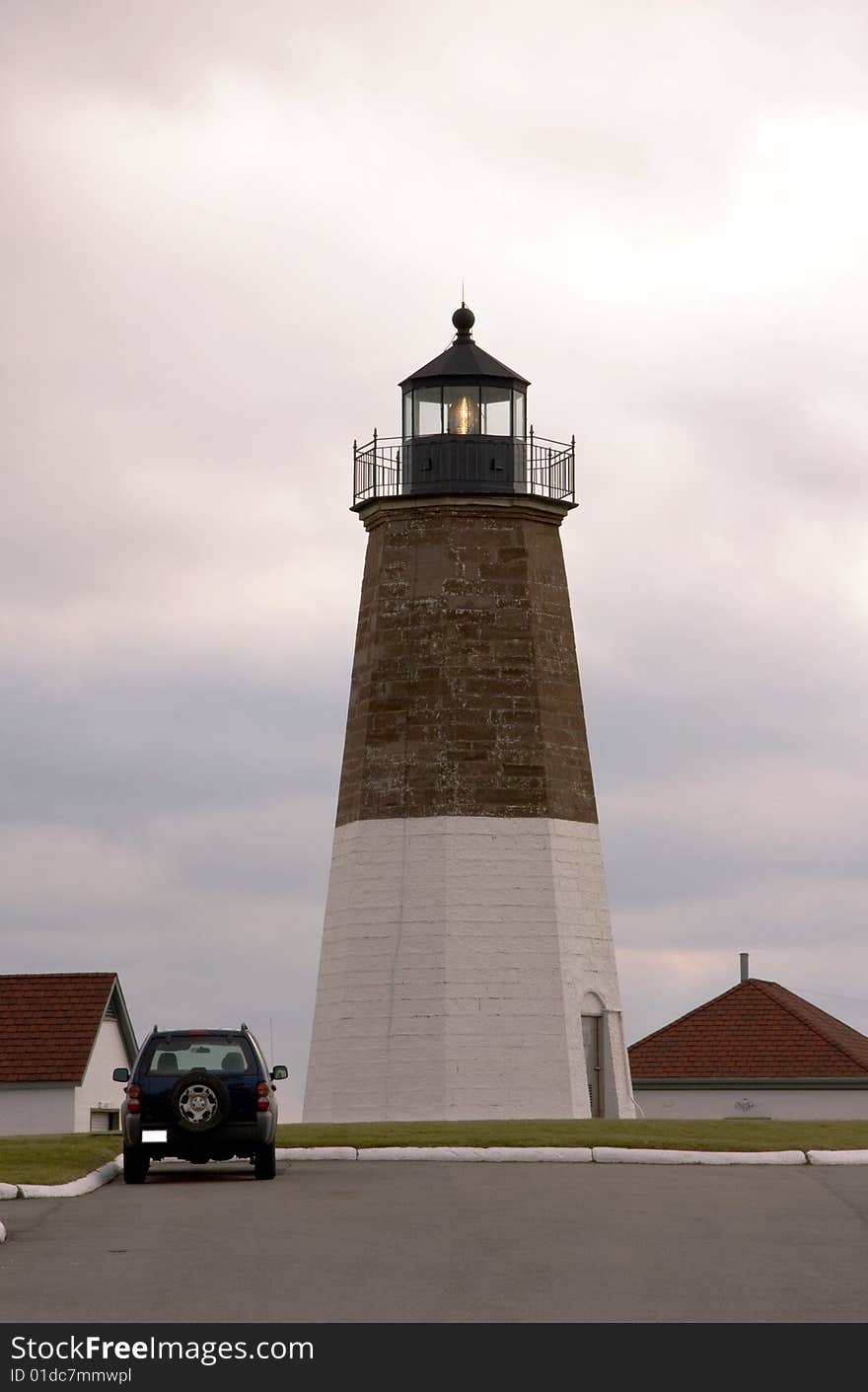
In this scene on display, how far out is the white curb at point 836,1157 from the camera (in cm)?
2866

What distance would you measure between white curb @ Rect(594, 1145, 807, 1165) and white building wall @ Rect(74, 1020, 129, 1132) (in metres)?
19.4

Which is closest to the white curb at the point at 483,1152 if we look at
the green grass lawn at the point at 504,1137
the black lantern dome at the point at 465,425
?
Result: the green grass lawn at the point at 504,1137

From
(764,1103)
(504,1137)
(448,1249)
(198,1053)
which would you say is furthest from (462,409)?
(448,1249)

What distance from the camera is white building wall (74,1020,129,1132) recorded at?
4700cm

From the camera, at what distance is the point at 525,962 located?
41.4 metres

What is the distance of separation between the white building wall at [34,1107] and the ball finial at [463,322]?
16.5 m

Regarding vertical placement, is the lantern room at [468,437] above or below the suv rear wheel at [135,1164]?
above

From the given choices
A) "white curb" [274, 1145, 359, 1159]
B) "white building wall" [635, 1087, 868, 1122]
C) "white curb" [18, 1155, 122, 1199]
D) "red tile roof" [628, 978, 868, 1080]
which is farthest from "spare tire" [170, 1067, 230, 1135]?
"red tile roof" [628, 978, 868, 1080]

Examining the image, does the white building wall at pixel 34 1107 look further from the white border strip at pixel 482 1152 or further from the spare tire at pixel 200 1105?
the spare tire at pixel 200 1105

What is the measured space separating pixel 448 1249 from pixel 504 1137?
1290 cm

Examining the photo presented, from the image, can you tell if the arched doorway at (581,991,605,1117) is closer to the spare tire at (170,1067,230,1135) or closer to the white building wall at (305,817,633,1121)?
the white building wall at (305,817,633,1121)
